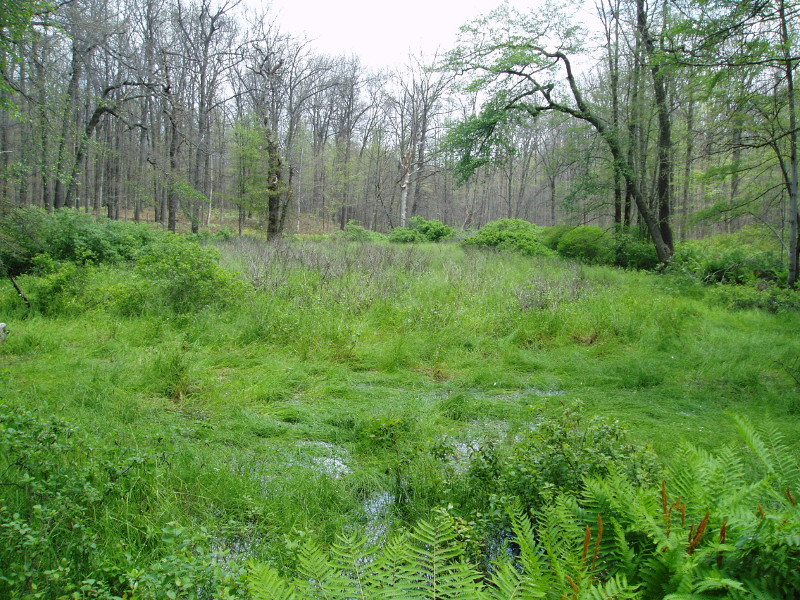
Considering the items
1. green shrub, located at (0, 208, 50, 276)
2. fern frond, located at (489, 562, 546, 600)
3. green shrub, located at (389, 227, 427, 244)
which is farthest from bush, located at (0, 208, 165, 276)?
green shrub, located at (389, 227, 427, 244)

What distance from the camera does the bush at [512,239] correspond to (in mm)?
15930

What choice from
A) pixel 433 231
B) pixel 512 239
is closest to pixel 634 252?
pixel 512 239

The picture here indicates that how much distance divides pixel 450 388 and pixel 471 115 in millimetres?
10689

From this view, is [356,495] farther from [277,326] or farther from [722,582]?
[277,326]

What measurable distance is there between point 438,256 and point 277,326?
8.01m

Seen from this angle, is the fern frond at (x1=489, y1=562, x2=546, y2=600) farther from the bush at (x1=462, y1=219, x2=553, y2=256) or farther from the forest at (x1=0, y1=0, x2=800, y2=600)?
the bush at (x1=462, y1=219, x2=553, y2=256)

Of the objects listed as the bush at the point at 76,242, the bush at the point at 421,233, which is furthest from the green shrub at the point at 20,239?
the bush at the point at 421,233

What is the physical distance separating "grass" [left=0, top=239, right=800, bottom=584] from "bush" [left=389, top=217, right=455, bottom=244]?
448 inches

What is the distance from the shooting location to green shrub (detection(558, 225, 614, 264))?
15000mm

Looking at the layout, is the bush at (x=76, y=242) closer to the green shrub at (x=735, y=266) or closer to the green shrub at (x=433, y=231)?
the green shrub at (x=433, y=231)

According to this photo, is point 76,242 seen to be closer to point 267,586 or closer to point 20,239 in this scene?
point 20,239

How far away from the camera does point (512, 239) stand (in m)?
16.7

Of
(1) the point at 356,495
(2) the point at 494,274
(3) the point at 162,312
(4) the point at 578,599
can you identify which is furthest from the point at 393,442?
(2) the point at 494,274

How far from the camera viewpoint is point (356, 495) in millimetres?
3100
